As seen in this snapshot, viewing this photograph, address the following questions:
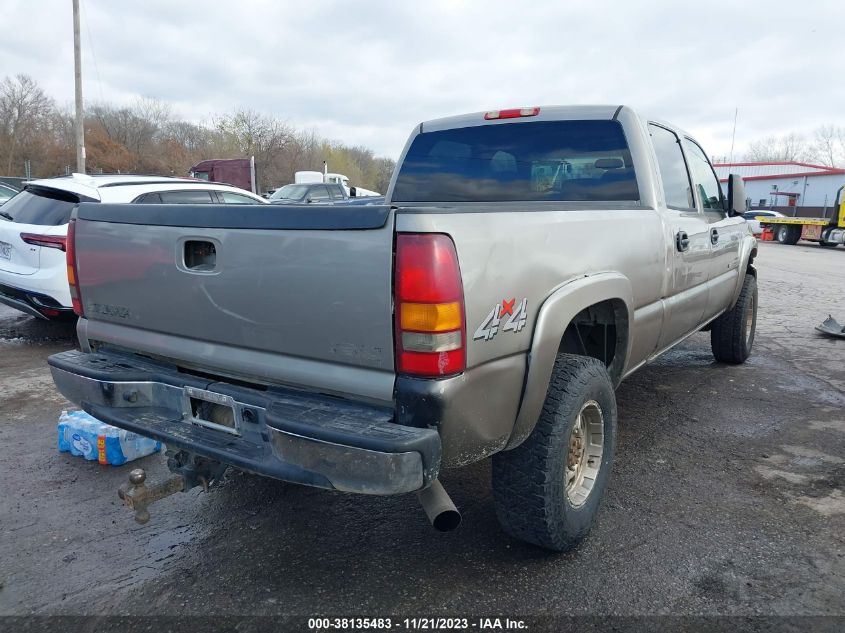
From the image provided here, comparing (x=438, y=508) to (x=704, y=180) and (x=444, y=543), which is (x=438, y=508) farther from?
(x=704, y=180)

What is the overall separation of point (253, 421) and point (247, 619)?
0.73 m

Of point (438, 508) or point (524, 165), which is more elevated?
point (524, 165)

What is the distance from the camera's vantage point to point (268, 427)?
203cm

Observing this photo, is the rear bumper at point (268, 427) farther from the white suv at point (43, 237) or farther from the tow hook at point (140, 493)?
the white suv at point (43, 237)

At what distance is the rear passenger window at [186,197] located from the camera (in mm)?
6595

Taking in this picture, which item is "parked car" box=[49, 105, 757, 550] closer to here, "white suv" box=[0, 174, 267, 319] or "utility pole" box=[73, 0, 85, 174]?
"white suv" box=[0, 174, 267, 319]

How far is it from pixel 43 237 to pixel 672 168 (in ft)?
17.8

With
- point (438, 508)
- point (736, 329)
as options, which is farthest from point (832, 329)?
point (438, 508)

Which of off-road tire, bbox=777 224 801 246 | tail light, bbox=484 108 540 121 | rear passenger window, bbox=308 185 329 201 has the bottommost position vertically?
off-road tire, bbox=777 224 801 246

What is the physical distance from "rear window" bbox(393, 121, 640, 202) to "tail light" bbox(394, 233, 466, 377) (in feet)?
6.38

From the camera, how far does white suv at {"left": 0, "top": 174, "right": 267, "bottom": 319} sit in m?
5.66

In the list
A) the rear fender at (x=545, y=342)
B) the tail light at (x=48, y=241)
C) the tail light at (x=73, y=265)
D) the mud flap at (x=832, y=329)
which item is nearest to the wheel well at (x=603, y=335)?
the rear fender at (x=545, y=342)

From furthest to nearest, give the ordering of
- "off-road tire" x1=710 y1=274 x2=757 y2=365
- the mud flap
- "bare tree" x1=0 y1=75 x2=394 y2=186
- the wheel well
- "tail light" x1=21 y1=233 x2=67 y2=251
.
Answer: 1. "bare tree" x1=0 y1=75 x2=394 y2=186
2. the mud flap
3. "tail light" x1=21 y1=233 x2=67 y2=251
4. "off-road tire" x1=710 y1=274 x2=757 y2=365
5. the wheel well

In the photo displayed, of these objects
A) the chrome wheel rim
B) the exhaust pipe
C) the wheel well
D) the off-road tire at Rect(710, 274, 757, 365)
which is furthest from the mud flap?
the exhaust pipe
